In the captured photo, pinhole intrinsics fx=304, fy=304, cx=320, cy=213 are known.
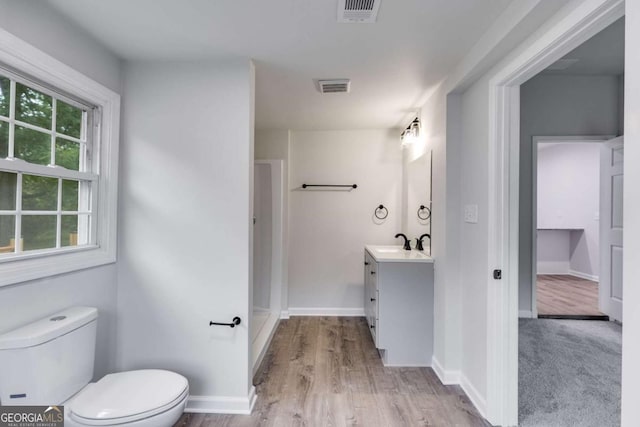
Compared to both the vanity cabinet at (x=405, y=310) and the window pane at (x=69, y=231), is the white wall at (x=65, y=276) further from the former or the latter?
the vanity cabinet at (x=405, y=310)

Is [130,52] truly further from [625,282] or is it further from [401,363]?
[401,363]

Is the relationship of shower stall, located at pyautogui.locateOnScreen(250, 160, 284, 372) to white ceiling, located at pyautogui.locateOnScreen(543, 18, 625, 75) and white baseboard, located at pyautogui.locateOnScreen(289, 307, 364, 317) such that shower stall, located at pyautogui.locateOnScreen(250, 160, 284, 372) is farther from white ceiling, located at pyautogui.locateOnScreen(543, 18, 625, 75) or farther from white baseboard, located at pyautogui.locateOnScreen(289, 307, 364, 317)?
white ceiling, located at pyautogui.locateOnScreen(543, 18, 625, 75)

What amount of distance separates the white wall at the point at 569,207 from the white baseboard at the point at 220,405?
5.88m

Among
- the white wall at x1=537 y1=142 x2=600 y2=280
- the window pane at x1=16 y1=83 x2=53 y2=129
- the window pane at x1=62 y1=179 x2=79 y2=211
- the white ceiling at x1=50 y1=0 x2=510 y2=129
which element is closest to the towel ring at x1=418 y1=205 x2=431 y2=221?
the white ceiling at x1=50 y1=0 x2=510 y2=129

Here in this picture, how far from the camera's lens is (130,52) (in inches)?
73.5

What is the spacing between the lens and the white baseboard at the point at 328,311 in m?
3.64

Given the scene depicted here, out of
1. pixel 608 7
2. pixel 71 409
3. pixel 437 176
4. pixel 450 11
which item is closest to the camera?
pixel 608 7

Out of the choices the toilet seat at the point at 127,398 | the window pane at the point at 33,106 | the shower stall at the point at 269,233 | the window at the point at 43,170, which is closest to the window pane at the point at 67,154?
the window at the point at 43,170

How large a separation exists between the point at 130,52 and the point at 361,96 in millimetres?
1673

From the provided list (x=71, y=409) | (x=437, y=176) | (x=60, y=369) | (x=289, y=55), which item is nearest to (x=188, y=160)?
(x=289, y=55)

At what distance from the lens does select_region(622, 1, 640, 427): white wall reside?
0.91m

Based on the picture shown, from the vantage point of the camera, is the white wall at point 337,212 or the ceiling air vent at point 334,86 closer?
the ceiling air vent at point 334,86

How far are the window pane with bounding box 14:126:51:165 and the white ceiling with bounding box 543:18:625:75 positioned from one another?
11.7ft

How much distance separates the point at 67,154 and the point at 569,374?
369 centimetres
